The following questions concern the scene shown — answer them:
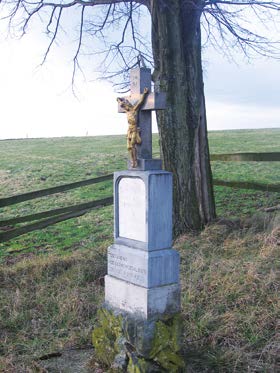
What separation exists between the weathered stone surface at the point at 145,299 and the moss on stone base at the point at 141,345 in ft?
0.28

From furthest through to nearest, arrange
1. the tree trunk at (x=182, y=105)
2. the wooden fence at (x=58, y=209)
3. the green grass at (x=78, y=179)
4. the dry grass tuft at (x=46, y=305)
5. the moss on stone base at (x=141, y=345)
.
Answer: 1. the green grass at (x=78, y=179)
2. the tree trunk at (x=182, y=105)
3. the wooden fence at (x=58, y=209)
4. the dry grass tuft at (x=46, y=305)
5. the moss on stone base at (x=141, y=345)

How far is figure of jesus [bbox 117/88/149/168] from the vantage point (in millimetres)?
4668

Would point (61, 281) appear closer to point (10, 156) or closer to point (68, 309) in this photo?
point (68, 309)

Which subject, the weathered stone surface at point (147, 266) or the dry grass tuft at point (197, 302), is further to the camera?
Answer: the dry grass tuft at point (197, 302)

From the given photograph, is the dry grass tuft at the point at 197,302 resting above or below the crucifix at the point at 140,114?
below

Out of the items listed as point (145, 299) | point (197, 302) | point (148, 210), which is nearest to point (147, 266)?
point (145, 299)

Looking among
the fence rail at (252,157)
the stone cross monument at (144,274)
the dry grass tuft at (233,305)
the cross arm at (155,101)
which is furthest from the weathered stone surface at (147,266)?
the fence rail at (252,157)

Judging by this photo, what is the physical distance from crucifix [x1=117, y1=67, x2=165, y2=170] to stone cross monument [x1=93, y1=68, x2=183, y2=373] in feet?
0.03

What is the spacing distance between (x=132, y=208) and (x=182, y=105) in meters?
4.41

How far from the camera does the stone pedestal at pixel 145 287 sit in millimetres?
4410

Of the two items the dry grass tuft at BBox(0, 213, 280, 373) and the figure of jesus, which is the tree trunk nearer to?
the dry grass tuft at BBox(0, 213, 280, 373)

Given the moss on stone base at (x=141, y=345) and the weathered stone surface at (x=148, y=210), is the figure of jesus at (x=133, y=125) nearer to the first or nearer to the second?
the weathered stone surface at (x=148, y=210)

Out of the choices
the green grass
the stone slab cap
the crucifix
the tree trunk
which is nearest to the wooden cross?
the crucifix

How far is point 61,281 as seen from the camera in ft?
23.1
